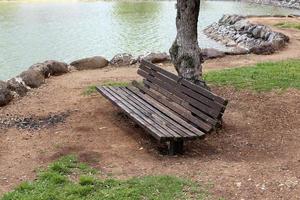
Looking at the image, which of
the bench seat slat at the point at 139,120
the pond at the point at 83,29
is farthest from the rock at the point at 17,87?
the pond at the point at 83,29

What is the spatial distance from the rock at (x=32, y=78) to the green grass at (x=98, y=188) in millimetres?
5263

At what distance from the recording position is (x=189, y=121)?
768cm

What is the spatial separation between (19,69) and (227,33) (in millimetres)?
11811

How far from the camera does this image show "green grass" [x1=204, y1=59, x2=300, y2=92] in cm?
1095

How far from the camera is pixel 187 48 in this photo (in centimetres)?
884

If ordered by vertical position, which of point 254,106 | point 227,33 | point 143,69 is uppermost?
point 143,69

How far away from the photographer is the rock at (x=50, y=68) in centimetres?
1256

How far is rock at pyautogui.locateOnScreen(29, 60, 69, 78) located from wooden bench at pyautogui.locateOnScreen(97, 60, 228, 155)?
3.42 meters

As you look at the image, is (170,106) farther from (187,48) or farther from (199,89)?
(187,48)

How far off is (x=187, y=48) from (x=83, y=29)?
19149mm

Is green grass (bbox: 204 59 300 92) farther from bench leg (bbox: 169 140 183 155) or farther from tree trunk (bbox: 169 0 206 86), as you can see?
bench leg (bbox: 169 140 183 155)

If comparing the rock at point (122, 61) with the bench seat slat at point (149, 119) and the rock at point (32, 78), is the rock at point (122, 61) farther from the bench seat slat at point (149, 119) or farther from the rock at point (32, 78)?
the bench seat slat at point (149, 119)

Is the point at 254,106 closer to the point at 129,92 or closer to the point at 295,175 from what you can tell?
the point at 129,92

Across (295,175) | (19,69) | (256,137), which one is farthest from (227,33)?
(295,175)
